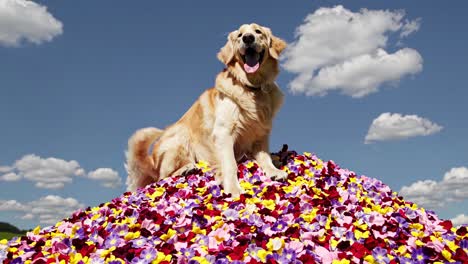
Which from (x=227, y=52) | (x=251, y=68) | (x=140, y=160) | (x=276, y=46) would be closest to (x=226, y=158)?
(x=251, y=68)

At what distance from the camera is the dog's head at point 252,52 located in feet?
21.7

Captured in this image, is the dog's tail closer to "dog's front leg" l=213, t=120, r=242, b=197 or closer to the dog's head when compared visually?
"dog's front leg" l=213, t=120, r=242, b=197

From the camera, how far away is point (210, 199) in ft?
20.8

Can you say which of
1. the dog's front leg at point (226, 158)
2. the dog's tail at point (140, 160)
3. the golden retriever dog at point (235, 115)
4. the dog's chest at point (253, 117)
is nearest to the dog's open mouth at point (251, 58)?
the golden retriever dog at point (235, 115)

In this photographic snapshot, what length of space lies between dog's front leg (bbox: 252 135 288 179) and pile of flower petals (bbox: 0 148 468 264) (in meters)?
0.15

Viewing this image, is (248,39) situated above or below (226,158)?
above

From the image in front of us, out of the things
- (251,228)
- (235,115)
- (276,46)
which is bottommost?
(251,228)

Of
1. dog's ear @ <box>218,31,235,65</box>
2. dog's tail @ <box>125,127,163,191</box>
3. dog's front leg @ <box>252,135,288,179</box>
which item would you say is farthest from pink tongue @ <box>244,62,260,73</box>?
dog's tail @ <box>125,127,163,191</box>

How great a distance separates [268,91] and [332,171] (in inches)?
77.3

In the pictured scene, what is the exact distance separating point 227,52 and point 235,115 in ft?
3.34

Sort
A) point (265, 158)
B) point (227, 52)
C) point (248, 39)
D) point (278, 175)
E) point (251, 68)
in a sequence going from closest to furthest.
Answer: point (248, 39), point (251, 68), point (278, 175), point (227, 52), point (265, 158)

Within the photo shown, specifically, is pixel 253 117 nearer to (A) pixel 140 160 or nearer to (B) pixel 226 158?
(B) pixel 226 158

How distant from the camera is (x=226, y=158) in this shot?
6.63 metres

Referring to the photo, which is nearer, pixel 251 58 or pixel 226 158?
pixel 226 158
